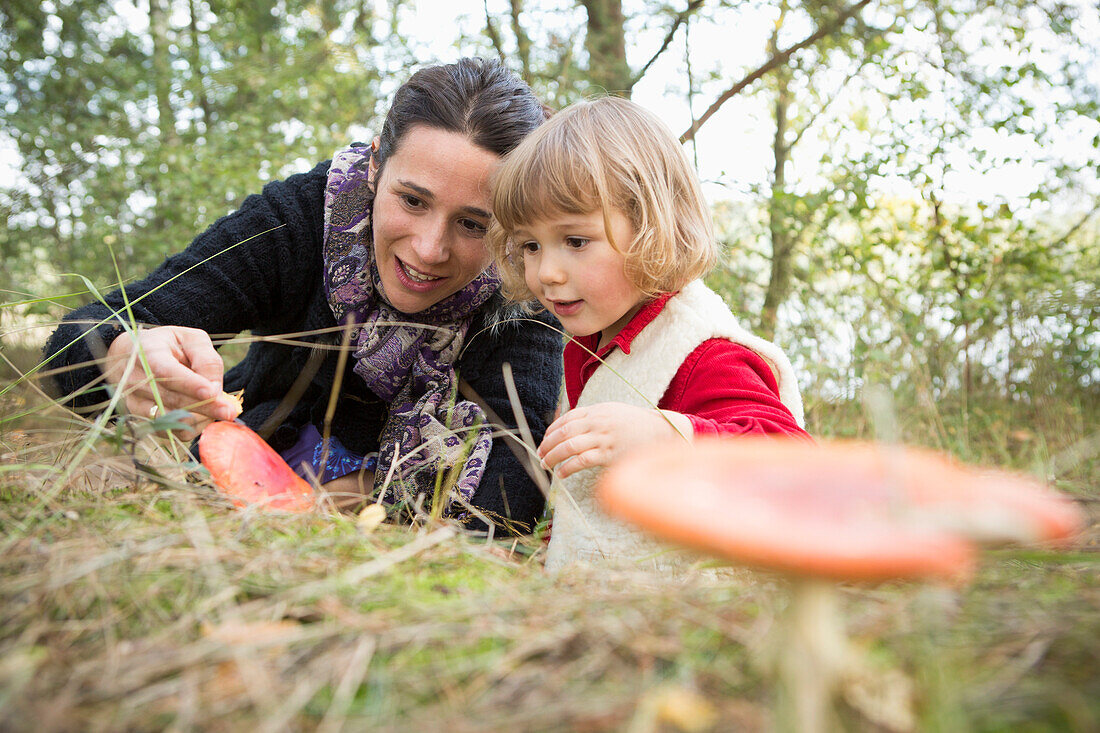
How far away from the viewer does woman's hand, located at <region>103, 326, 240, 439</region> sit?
1.53m

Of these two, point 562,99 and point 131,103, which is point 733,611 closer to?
point 562,99

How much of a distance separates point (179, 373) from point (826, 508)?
139 cm

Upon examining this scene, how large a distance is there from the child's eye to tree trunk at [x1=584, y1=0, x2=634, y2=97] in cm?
307

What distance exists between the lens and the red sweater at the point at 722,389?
151 centimetres

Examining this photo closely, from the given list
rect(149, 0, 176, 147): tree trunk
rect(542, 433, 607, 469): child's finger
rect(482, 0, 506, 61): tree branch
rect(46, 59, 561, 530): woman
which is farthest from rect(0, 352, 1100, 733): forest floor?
rect(149, 0, 176, 147): tree trunk

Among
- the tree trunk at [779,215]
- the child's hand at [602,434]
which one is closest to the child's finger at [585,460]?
the child's hand at [602,434]

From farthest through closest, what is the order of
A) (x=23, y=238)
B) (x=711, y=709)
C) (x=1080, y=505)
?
1. (x=23, y=238)
2. (x=1080, y=505)
3. (x=711, y=709)

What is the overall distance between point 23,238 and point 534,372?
21.7ft

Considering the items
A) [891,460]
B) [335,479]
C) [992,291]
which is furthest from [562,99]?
[891,460]

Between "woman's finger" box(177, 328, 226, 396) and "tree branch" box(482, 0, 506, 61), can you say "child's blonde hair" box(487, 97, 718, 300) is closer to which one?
"woman's finger" box(177, 328, 226, 396)

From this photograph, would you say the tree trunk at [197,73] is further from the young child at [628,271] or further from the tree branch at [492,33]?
the young child at [628,271]

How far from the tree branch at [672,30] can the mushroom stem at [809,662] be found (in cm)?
453

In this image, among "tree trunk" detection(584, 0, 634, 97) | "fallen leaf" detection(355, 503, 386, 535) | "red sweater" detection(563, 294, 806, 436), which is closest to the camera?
"fallen leaf" detection(355, 503, 386, 535)

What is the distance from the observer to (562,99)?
4688 mm
